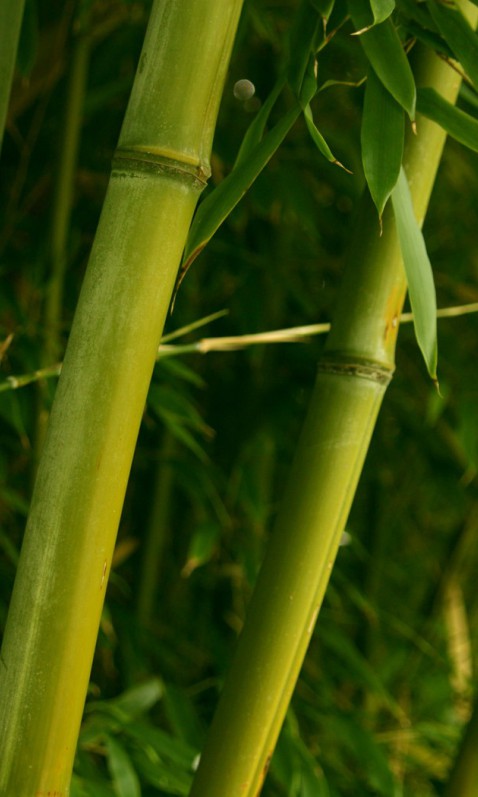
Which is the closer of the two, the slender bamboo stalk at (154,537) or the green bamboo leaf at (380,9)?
the green bamboo leaf at (380,9)

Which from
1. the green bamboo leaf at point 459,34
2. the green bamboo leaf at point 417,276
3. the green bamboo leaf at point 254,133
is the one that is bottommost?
the green bamboo leaf at point 417,276

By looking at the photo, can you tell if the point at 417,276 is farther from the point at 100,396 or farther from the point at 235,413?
the point at 235,413

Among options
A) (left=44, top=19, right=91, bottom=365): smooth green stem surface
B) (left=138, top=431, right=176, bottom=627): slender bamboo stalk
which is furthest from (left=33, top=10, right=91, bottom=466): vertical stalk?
(left=138, top=431, right=176, bottom=627): slender bamboo stalk

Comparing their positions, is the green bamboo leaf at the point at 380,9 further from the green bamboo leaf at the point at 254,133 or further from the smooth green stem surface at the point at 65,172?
the smooth green stem surface at the point at 65,172

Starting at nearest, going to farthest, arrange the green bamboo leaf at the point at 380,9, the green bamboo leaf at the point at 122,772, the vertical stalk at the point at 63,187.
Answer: the green bamboo leaf at the point at 380,9 < the green bamboo leaf at the point at 122,772 < the vertical stalk at the point at 63,187

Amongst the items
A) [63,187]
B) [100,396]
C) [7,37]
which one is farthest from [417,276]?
[63,187]

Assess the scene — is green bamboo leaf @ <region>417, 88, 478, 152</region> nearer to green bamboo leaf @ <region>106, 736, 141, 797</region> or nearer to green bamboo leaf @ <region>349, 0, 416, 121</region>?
green bamboo leaf @ <region>349, 0, 416, 121</region>

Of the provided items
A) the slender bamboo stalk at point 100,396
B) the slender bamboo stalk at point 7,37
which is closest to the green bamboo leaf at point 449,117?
the slender bamboo stalk at point 100,396
